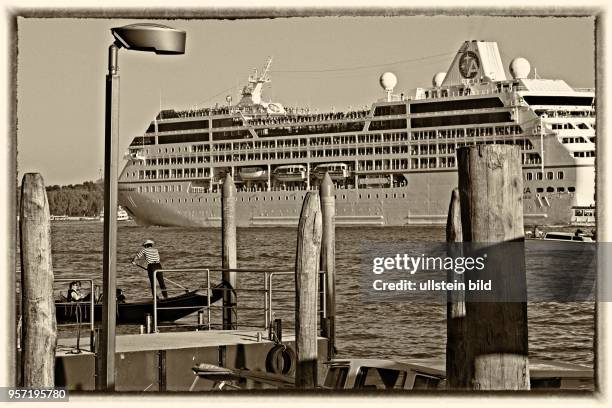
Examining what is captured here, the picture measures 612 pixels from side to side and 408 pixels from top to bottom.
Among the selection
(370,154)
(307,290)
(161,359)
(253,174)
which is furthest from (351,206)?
(307,290)

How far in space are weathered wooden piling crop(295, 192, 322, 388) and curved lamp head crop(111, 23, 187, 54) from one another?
49.6 inches

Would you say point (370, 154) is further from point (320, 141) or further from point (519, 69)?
point (519, 69)

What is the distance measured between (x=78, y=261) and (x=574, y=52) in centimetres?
1509

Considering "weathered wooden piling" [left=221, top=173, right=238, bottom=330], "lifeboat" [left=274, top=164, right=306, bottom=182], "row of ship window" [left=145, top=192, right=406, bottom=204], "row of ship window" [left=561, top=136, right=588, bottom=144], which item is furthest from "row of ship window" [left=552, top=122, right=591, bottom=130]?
"weathered wooden piling" [left=221, top=173, right=238, bottom=330]

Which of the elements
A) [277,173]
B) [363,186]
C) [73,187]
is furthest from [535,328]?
[277,173]

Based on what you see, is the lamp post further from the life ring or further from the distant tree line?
the distant tree line

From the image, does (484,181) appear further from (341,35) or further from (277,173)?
(277,173)

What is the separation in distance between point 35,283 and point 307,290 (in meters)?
1.23

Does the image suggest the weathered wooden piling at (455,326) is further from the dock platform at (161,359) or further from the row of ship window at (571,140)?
the row of ship window at (571,140)

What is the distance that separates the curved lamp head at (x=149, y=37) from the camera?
4141 millimetres

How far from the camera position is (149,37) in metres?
4.15

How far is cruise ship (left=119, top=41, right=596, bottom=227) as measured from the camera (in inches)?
1037

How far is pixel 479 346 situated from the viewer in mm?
3666

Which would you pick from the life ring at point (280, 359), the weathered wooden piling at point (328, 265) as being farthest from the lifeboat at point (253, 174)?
the life ring at point (280, 359)
